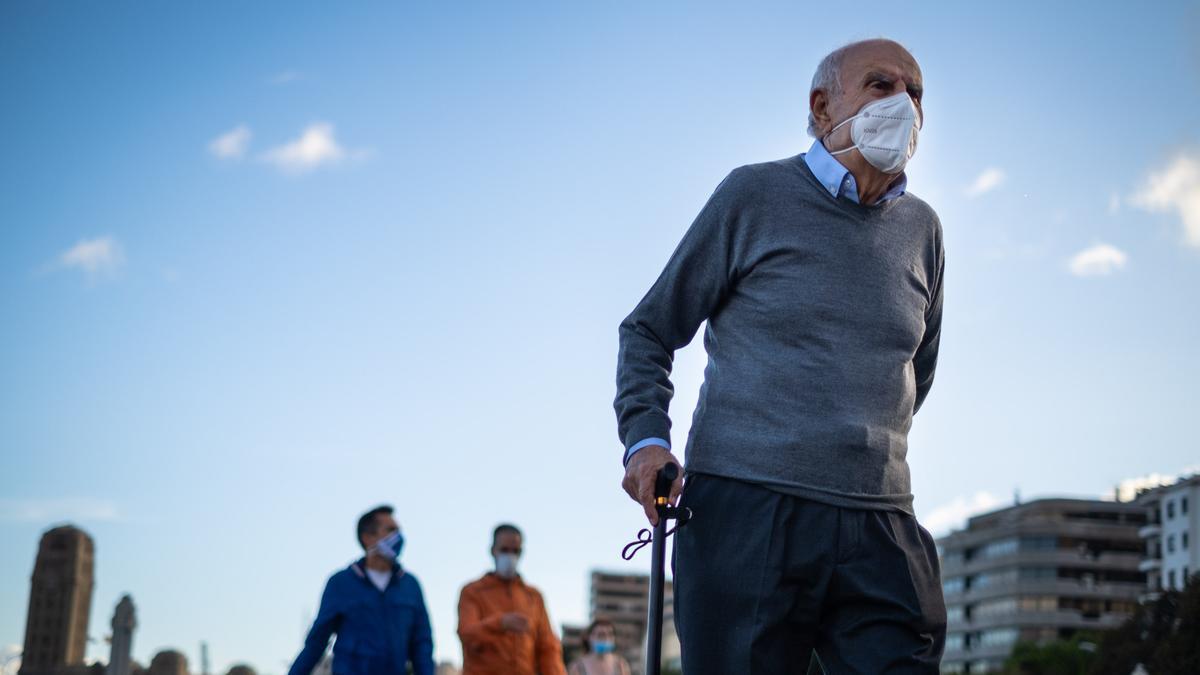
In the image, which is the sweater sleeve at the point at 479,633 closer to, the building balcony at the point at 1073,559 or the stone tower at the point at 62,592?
the stone tower at the point at 62,592

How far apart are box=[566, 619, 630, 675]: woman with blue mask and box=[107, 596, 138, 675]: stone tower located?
28.3ft

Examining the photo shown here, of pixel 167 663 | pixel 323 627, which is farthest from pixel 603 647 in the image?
pixel 167 663

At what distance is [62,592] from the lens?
36.4 meters

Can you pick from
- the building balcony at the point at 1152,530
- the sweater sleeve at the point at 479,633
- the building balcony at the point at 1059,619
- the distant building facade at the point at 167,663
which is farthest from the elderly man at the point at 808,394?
the building balcony at the point at 1059,619

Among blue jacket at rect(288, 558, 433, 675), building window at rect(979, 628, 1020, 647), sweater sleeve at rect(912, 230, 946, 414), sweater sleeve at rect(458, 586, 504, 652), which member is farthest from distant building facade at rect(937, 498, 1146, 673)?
sweater sleeve at rect(912, 230, 946, 414)

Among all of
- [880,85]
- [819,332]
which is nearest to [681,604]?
[819,332]

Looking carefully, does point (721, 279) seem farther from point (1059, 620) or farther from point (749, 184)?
point (1059, 620)

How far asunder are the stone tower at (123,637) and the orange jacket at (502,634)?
35.7 ft

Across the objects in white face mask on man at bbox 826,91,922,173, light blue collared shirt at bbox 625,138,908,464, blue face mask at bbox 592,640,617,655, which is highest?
white face mask on man at bbox 826,91,922,173

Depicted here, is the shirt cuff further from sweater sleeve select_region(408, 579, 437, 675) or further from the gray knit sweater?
sweater sleeve select_region(408, 579, 437, 675)

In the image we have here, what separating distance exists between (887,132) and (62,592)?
35.9 meters

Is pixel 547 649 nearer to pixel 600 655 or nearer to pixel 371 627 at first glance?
pixel 371 627

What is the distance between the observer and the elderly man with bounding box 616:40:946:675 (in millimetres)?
3531

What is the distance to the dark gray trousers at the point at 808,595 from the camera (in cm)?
351
